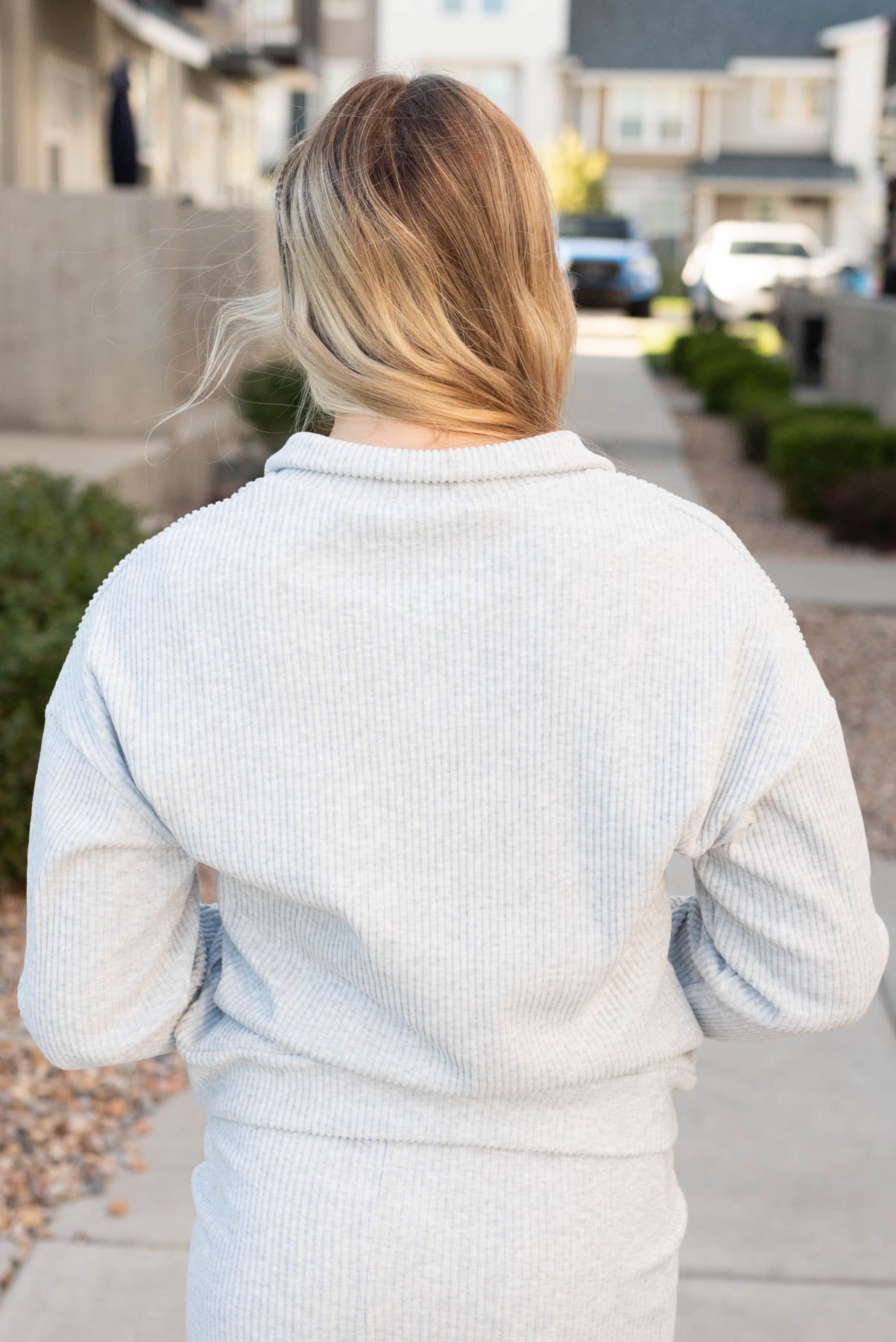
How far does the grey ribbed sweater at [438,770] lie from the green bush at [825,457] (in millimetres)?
8209

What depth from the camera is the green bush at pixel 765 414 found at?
11000 millimetres

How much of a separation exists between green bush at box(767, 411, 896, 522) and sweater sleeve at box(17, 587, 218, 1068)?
27.0 ft

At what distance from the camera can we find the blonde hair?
3.96 ft

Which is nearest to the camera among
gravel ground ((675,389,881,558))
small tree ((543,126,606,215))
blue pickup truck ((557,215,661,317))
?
gravel ground ((675,389,881,558))

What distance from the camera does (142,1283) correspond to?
2.65 meters

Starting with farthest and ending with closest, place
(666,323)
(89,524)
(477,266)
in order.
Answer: (666,323) → (89,524) → (477,266)

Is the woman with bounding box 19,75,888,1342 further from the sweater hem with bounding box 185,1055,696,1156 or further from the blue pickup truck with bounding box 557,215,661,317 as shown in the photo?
the blue pickup truck with bounding box 557,215,661,317

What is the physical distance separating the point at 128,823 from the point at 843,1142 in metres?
2.30

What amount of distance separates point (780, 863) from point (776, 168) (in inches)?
1759

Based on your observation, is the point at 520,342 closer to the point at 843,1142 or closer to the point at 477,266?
the point at 477,266

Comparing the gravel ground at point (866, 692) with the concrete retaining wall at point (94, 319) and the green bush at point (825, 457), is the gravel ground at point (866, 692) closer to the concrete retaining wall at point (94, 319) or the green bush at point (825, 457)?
the green bush at point (825, 457)

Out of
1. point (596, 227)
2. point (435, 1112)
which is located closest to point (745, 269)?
point (596, 227)

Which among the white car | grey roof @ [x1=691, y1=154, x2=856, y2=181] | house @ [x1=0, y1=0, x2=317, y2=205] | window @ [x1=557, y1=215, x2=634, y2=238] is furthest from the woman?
grey roof @ [x1=691, y1=154, x2=856, y2=181]

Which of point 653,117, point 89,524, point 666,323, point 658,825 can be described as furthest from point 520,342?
point 653,117
